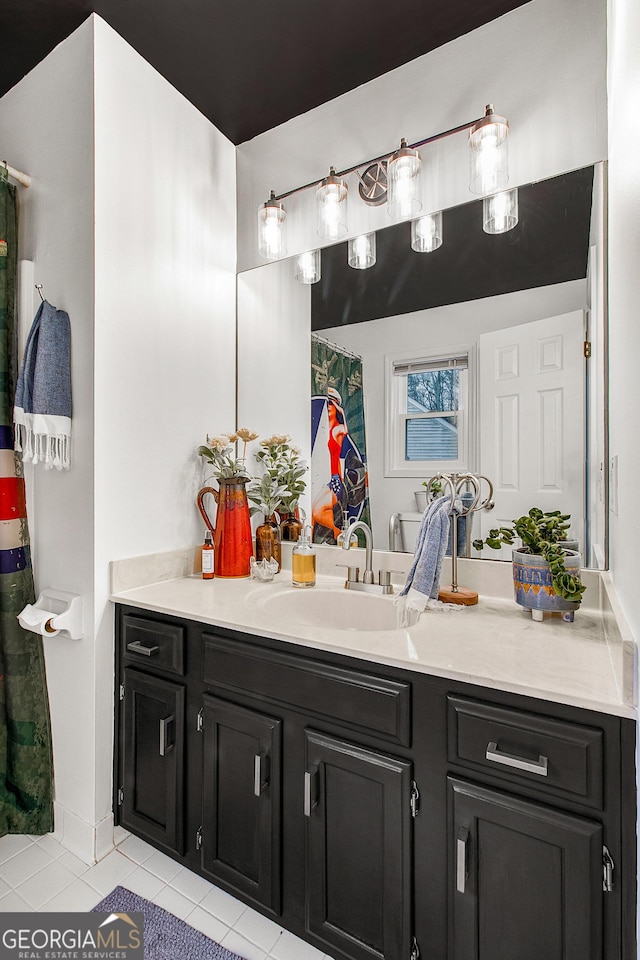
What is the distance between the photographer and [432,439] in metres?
1.68

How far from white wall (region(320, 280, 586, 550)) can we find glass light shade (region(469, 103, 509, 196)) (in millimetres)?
340

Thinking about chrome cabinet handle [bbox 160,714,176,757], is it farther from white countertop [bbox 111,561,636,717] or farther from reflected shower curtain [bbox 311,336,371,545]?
reflected shower curtain [bbox 311,336,371,545]

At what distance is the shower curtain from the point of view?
5.37 ft

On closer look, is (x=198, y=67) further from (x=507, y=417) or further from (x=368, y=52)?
(x=507, y=417)

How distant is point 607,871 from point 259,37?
7.72 feet

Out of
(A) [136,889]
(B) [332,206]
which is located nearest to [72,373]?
(B) [332,206]

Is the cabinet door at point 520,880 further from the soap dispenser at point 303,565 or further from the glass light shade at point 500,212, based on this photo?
the glass light shade at point 500,212

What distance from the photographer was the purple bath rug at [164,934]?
125 centimetres

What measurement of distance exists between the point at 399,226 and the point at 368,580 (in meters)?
1.22

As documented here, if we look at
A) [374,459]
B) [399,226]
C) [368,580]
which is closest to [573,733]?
[368,580]

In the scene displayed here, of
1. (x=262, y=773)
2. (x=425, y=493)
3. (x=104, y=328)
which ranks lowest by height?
(x=262, y=773)

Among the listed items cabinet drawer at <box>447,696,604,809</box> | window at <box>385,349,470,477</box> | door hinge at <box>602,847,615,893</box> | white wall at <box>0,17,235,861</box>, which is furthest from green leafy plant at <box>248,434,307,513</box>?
door hinge at <box>602,847,615,893</box>

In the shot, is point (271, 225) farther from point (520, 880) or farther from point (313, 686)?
point (520, 880)

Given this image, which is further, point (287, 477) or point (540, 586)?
point (287, 477)
